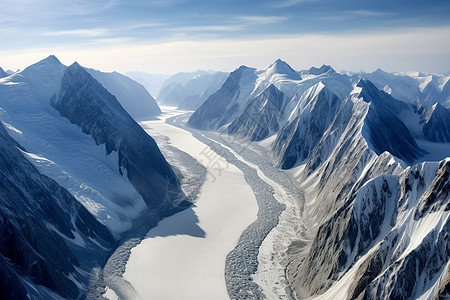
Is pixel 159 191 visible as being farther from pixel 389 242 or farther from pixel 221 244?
pixel 389 242

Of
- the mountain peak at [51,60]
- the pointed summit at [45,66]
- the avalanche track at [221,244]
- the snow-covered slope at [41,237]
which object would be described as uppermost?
the mountain peak at [51,60]

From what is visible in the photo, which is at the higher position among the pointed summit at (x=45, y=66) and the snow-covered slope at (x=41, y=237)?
the pointed summit at (x=45, y=66)

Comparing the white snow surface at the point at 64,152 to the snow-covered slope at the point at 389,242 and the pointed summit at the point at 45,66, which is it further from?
the snow-covered slope at the point at 389,242

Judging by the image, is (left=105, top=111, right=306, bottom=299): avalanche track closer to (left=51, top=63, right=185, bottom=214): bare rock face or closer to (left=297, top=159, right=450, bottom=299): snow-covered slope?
(left=51, top=63, right=185, bottom=214): bare rock face

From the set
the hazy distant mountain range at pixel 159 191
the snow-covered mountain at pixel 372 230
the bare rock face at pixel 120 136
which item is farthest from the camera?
the bare rock face at pixel 120 136

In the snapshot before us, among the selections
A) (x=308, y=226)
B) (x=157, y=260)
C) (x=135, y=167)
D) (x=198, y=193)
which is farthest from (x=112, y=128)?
(x=308, y=226)

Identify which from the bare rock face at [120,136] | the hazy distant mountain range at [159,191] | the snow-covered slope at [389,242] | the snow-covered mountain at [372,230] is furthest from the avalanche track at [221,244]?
the snow-covered slope at [389,242]

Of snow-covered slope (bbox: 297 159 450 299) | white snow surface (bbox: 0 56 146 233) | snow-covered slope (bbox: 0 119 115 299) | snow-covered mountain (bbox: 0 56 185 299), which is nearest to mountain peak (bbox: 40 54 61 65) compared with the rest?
snow-covered mountain (bbox: 0 56 185 299)

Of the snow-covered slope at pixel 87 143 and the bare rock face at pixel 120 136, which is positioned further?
the bare rock face at pixel 120 136
